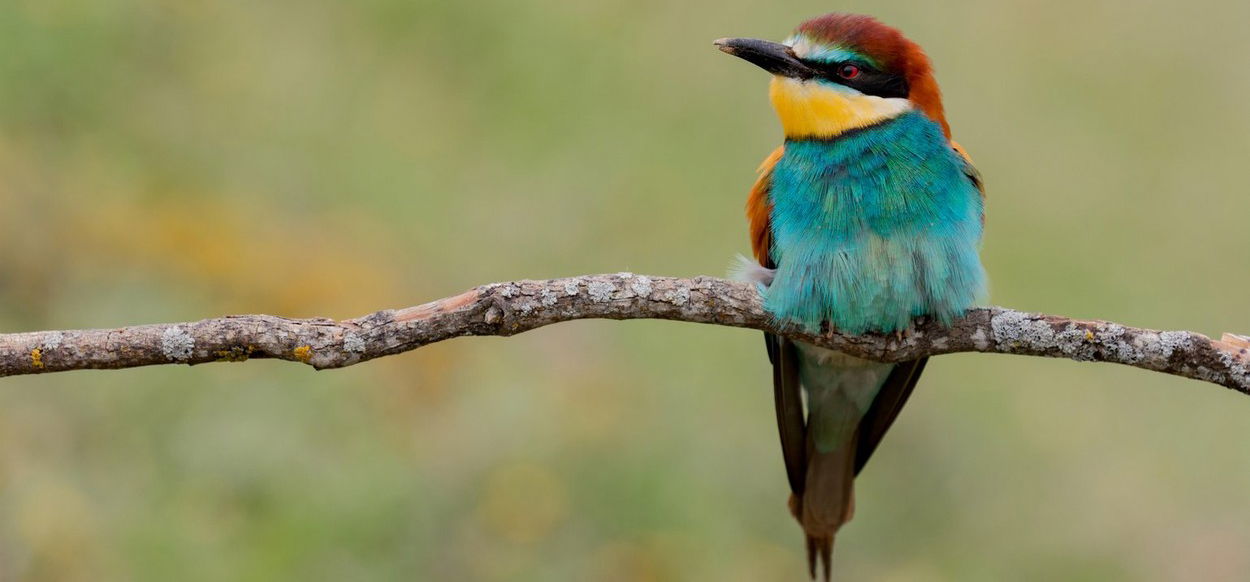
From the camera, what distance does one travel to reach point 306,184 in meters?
4.44

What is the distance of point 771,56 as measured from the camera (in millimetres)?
2436

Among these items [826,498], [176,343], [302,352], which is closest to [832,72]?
[826,498]

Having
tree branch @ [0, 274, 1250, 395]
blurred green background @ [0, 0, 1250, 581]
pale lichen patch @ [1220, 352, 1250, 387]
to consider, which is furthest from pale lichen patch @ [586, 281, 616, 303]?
blurred green background @ [0, 0, 1250, 581]

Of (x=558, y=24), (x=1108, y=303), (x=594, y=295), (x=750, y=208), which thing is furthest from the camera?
(x=558, y=24)

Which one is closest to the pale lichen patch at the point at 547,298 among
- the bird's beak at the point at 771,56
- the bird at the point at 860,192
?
the bird at the point at 860,192

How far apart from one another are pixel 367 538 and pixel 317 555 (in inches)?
4.9

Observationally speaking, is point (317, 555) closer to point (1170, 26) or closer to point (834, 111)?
point (834, 111)

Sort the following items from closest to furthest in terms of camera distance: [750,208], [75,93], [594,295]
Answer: [594,295], [750,208], [75,93]

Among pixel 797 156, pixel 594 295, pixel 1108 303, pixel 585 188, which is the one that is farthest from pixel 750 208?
pixel 1108 303

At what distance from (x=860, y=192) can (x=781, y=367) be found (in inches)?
21.3

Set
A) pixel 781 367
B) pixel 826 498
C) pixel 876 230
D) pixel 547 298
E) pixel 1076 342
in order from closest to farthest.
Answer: pixel 547 298 → pixel 1076 342 → pixel 876 230 → pixel 781 367 → pixel 826 498

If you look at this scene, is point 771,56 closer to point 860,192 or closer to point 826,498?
point 860,192

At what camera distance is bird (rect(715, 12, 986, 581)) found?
91.2 inches

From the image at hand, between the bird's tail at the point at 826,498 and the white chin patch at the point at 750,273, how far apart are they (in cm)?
66
